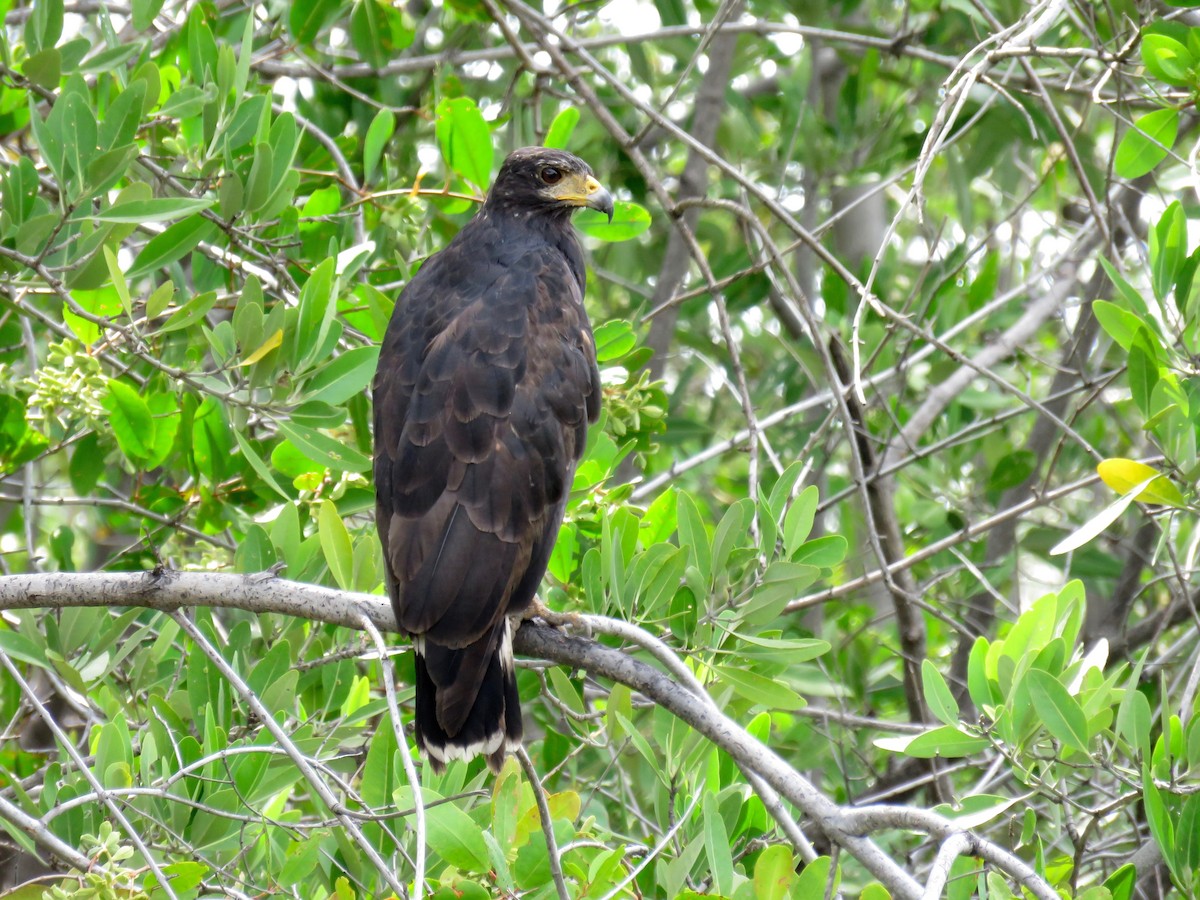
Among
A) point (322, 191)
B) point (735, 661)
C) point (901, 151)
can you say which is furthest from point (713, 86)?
point (735, 661)

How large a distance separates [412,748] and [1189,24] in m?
3.68

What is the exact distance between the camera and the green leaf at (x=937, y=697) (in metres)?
3.00

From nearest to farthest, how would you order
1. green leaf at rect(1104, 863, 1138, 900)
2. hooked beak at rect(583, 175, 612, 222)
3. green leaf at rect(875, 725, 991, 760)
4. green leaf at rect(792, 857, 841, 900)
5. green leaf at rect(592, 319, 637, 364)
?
green leaf at rect(792, 857, 841, 900) < green leaf at rect(875, 725, 991, 760) < green leaf at rect(1104, 863, 1138, 900) < green leaf at rect(592, 319, 637, 364) < hooked beak at rect(583, 175, 612, 222)

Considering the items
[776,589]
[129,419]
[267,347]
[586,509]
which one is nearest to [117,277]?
[267,347]

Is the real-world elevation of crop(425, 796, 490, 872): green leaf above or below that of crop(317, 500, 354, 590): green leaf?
below

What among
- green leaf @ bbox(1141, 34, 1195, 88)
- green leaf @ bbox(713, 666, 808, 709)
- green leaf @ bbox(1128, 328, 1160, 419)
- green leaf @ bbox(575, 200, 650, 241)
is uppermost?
green leaf @ bbox(1141, 34, 1195, 88)

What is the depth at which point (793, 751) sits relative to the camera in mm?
5102

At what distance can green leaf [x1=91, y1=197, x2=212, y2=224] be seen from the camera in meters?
3.55

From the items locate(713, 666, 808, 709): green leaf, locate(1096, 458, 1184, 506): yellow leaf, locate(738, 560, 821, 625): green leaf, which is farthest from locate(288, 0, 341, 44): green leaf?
locate(1096, 458, 1184, 506): yellow leaf

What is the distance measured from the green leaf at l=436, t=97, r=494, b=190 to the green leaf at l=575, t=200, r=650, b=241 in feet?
1.48

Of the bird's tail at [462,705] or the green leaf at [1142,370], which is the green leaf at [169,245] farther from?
the green leaf at [1142,370]

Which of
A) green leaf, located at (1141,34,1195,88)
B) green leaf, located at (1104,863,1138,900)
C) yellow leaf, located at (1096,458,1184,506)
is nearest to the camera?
green leaf, located at (1104,863,1138,900)

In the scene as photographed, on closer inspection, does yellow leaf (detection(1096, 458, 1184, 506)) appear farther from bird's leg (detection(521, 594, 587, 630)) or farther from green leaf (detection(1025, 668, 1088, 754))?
bird's leg (detection(521, 594, 587, 630))

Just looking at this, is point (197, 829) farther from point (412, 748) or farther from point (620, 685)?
point (620, 685)
